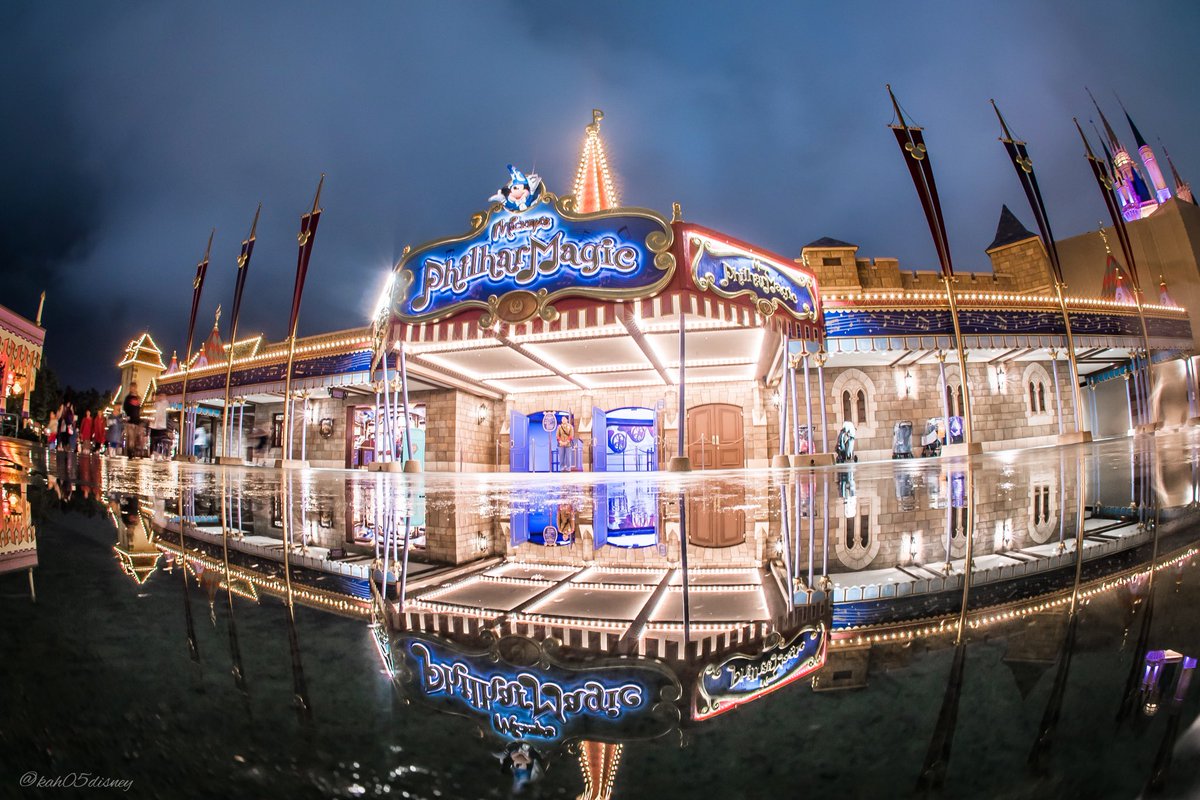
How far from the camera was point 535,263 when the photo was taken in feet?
26.9

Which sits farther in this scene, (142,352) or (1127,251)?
(142,352)

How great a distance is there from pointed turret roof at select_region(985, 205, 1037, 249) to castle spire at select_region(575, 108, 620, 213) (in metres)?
12.1

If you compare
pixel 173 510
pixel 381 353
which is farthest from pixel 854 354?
pixel 173 510

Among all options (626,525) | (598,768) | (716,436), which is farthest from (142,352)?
(598,768)

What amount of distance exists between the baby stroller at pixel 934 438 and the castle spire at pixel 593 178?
999cm

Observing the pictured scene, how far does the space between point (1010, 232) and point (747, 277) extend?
13.9m

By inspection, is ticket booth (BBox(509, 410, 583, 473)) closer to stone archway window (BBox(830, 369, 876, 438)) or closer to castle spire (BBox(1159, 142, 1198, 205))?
stone archway window (BBox(830, 369, 876, 438))

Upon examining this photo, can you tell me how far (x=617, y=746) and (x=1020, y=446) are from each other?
678 inches

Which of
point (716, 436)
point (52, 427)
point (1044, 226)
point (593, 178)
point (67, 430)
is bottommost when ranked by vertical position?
point (716, 436)

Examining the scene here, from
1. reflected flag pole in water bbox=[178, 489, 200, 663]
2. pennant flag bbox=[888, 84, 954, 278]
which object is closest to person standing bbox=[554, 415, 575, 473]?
pennant flag bbox=[888, 84, 954, 278]

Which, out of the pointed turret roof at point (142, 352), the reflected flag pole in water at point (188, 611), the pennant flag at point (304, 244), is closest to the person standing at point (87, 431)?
the pennant flag at point (304, 244)

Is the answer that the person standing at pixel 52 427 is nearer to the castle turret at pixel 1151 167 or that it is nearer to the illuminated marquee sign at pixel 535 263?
the illuminated marquee sign at pixel 535 263

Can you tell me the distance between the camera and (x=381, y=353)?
10.1 metres

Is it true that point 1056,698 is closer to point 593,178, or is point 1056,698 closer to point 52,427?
point 593,178
